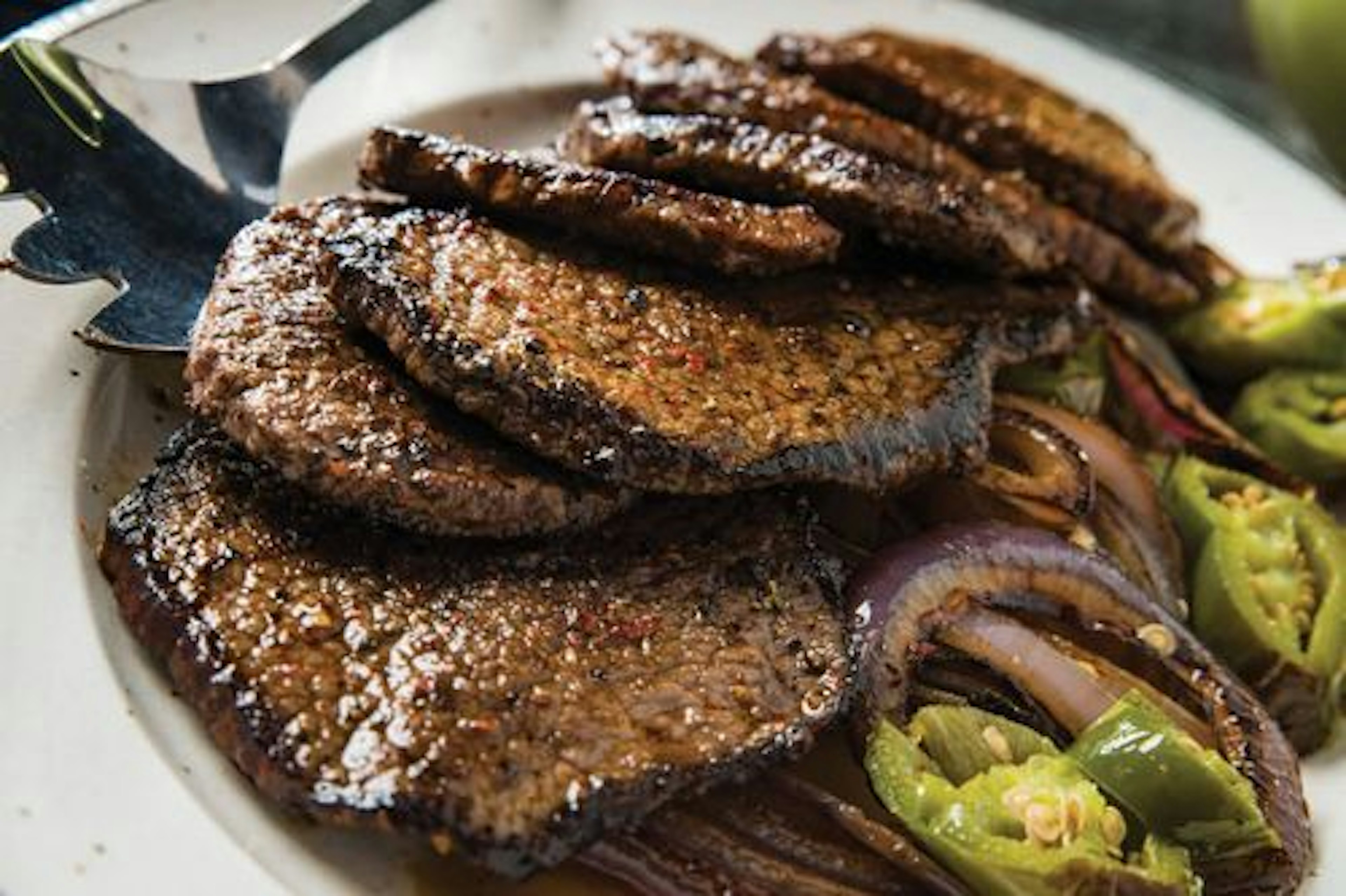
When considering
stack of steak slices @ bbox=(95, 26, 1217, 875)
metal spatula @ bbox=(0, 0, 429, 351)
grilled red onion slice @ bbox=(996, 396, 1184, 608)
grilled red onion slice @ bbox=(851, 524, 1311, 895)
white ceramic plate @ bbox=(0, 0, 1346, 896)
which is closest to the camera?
white ceramic plate @ bbox=(0, 0, 1346, 896)

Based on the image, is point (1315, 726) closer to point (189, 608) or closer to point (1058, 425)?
point (1058, 425)

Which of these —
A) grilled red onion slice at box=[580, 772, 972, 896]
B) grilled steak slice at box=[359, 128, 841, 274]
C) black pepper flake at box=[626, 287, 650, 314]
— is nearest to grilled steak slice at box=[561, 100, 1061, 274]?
grilled steak slice at box=[359, 128, 841, 274]

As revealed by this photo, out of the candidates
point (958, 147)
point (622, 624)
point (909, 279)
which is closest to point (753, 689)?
point (622, 624)

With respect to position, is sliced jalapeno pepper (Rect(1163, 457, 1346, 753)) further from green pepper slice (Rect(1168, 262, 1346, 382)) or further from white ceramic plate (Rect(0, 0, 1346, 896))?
green pepper slice (Rect(1168, 262, 1346, 382))

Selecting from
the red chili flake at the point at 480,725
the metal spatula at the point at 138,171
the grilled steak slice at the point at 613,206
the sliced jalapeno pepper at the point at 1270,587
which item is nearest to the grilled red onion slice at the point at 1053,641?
the sliced jalapeno pepper at the point at 1270,587

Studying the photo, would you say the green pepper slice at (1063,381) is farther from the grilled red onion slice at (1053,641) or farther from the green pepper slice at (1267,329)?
the grilled red onion slice at (1053,641)

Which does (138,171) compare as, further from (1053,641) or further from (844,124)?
(1053,641)
